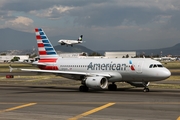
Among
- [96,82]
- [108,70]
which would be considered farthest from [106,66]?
[96,82]

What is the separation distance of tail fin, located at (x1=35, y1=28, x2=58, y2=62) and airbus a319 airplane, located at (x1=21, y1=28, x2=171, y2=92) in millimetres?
320

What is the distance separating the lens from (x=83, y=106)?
73.7 feet

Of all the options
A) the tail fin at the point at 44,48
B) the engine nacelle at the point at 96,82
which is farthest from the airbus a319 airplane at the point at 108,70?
the tail fin at the point at 44,48

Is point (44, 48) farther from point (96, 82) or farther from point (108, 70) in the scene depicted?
point (96, 82)

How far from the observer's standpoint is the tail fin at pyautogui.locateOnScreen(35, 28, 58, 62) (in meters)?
42.5

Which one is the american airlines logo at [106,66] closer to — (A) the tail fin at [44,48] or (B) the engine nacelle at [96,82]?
(B) the engine nacelle at [96,82]

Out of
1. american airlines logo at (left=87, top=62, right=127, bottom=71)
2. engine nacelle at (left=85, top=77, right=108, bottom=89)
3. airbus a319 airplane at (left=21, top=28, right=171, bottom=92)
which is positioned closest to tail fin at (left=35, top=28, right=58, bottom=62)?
airbus a319 airplane at (left=21, top=28, right=171, bottom=92)

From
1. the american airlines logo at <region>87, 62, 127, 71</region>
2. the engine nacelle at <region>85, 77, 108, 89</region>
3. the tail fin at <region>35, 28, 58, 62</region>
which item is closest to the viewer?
the engine nacelle at <region>85, 77, 108, 89</region>

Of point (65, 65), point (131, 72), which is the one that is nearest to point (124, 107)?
point (131, 72)

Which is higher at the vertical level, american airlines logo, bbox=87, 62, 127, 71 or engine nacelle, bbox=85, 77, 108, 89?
american airlines logo, bbox=87, 62, 127, 71

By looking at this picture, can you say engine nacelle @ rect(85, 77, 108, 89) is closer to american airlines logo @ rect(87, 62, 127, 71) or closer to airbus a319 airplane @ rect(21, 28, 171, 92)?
airbus a319 airplane @ rect(21, 28, 171, 92)

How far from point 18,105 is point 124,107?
7.44 m

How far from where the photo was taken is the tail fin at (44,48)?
1673 inches

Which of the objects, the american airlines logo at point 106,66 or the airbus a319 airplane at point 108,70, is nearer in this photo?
the airbus a319 airplane at point 108,70
